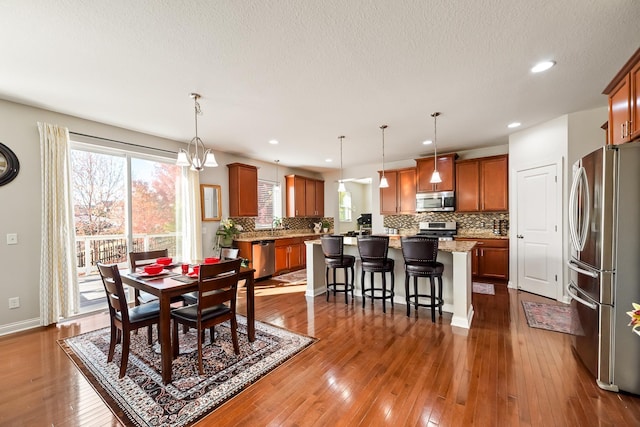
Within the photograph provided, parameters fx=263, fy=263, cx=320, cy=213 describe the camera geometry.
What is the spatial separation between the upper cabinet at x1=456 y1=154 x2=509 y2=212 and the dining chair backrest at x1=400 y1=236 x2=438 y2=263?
2.78 m

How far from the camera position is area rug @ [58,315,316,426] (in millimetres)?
1803

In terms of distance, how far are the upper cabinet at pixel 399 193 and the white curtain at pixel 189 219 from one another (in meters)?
4.15

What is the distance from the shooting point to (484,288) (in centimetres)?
461

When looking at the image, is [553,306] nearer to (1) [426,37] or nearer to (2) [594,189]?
(2) [594,189]

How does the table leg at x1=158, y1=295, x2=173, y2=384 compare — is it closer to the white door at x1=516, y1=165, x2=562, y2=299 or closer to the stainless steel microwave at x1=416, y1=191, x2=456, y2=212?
the white door at x1=516, y1=165, x2=562, y2=299

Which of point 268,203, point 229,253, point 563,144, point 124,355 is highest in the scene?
point 563,144

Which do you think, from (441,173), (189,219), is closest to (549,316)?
(441,173)

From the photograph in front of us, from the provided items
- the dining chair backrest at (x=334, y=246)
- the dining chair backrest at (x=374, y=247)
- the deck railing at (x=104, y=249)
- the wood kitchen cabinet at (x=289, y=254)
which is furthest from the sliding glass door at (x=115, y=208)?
the dining chair backrest at (x=374, y=247)

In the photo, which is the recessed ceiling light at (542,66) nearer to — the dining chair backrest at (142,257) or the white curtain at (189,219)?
the dining chair backrest at (142,257)

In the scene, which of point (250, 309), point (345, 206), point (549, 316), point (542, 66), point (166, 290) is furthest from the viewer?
point (345, 206)

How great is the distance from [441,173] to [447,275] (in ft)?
8.97

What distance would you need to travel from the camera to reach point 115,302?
7.36ft

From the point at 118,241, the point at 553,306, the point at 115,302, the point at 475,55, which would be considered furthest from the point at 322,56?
the point at 553,306

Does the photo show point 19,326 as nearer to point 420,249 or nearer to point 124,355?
point 124,355
